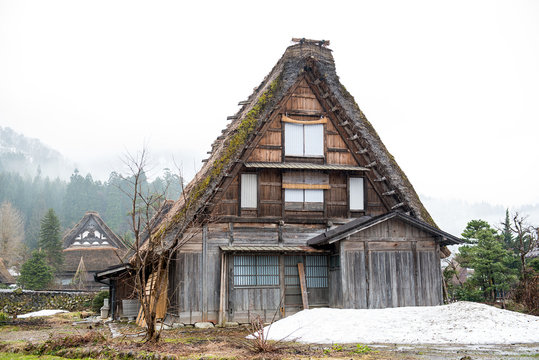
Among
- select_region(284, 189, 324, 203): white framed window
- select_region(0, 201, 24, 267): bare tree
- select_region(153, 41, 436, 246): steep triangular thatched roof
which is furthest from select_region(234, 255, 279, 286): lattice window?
select_region(0, 201, 24, 267): bare tree

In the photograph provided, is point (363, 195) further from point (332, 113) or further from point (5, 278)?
point (5, 278)

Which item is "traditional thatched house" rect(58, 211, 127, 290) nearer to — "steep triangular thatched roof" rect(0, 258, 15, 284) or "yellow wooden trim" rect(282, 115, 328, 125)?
"steep triangular thatched roof" rect(0, 258, 15, 284)

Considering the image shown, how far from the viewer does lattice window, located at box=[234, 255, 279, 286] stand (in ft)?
52.0

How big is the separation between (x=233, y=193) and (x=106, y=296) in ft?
46.3

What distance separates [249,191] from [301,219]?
6.56 ft

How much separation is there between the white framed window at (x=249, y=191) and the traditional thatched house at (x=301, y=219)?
0.11 ft

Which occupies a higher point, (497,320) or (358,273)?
(358,273)

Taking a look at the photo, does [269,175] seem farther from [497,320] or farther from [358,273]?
[497,320]

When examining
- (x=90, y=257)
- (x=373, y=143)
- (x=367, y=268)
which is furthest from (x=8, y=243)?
(x=367, y=268)

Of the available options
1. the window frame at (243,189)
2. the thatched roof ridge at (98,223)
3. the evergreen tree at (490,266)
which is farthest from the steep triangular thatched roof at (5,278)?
the evergreen tree at (490,266)

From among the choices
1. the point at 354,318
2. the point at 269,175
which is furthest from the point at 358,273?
the point at 269,175

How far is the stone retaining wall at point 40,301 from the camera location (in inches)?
1011

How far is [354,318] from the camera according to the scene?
38.4ft

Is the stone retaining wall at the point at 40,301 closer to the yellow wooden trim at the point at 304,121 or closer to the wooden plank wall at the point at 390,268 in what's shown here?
the yellow wooden trim at the point at 304,121
